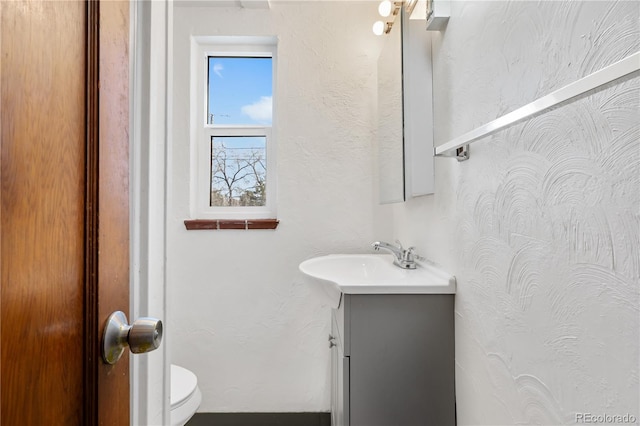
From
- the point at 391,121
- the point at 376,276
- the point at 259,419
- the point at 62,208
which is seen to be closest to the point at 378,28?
the point at 391,121

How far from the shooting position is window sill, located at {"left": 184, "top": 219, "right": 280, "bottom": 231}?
73.2 inches

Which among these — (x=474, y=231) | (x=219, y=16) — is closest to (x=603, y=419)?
(x=474, y=231)

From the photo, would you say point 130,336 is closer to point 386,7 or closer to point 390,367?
point 390,367

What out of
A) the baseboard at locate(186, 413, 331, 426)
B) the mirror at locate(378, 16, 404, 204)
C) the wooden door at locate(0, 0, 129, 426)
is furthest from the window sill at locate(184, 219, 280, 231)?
the wooden door at locate(0, 0, 129, 426)

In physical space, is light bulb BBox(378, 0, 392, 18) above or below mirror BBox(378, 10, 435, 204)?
above

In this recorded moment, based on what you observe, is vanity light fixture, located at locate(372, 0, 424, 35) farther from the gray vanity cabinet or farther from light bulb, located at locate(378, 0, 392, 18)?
the gray vanity cabinet

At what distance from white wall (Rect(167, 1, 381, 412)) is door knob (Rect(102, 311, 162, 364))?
1432 millimetres

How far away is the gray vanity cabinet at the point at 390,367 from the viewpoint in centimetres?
108

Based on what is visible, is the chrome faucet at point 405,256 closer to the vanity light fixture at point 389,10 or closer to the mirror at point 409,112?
the mirror at point 409,112

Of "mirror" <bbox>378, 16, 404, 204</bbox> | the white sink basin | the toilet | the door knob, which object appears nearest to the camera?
the door knob

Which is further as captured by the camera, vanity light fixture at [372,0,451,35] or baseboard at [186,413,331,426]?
baseboard at [186,413,331,426]

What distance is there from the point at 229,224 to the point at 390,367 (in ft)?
3.68

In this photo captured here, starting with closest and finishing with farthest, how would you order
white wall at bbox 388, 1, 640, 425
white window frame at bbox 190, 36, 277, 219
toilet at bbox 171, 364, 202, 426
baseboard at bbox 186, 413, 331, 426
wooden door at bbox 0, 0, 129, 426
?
1. wooden door at bbox 0, 0, 129, 426
2. white wall at bbox 388, 1, 640, 425
3. toilet at bbox 171, 364, 202, 426
4. baseboard at bbox 186, 413, 331, 426
5. white window frame at bbox 190, 36, 277, 219

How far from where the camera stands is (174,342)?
6.16ft
